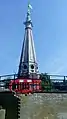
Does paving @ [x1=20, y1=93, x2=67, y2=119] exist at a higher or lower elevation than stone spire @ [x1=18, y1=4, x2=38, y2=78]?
lower

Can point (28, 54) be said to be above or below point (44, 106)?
above

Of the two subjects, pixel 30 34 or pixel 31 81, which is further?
pixel 30 34

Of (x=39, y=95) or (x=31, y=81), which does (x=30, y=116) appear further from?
(x=31, y=81)

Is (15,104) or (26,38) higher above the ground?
(26,38)

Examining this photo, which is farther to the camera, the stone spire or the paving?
the stone spire

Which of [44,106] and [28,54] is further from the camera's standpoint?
[28,54]

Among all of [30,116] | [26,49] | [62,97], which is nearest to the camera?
[30,116]

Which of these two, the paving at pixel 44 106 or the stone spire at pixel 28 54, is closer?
the paving at pixel 44 106

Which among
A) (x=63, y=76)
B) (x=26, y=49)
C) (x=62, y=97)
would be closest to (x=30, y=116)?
(x=62, y=97)

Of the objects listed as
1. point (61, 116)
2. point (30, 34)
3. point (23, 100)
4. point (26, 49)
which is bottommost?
point (61, 116)

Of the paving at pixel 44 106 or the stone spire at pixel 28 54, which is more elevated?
the stone spire at pixel 28 54

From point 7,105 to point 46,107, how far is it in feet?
7.42

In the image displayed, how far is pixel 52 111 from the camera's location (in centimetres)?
1497

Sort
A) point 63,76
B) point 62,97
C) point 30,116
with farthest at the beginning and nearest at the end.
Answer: point 63,76
point 62,97
point 30,116
